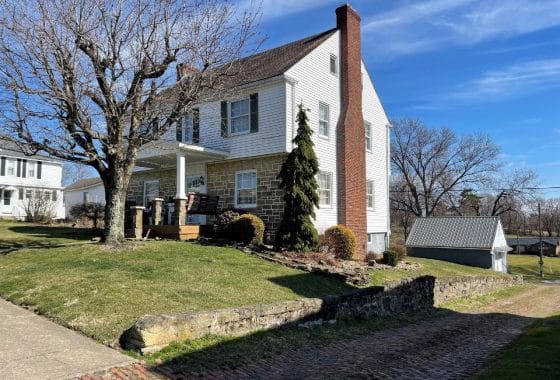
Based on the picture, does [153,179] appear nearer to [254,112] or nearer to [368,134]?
[254,112]

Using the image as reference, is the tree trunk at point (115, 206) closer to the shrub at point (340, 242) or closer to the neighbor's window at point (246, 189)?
the neighbor's window at point (246, 189)

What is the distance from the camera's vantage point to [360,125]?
21.6 meters

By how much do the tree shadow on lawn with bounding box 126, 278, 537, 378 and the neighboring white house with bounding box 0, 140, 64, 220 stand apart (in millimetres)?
33551

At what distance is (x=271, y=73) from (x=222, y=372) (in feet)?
45.1

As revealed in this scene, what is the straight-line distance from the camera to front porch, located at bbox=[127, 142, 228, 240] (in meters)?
16.4

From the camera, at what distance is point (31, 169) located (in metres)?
43.2

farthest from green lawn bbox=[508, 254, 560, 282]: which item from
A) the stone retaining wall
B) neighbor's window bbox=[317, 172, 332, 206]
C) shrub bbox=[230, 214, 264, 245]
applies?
shrub bbox=[230, 214, 264, 245]

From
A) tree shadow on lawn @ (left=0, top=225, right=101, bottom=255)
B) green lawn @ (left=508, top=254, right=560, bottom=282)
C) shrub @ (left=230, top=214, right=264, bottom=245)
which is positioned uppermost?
shrub @ (left=230, top=214, right=264, bottom=245)

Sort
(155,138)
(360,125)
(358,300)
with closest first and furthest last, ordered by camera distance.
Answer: (358,300), (155,138), (360,125)

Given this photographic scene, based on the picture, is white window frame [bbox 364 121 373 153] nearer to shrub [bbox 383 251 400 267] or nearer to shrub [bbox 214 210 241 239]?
shrub [bbox 383 251 400 267]

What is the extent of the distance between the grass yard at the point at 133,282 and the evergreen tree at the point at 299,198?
223cm

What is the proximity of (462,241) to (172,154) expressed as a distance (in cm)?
2101

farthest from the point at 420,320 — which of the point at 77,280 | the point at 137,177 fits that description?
the point at 137,177

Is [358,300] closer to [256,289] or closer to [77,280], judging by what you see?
[256,289]
